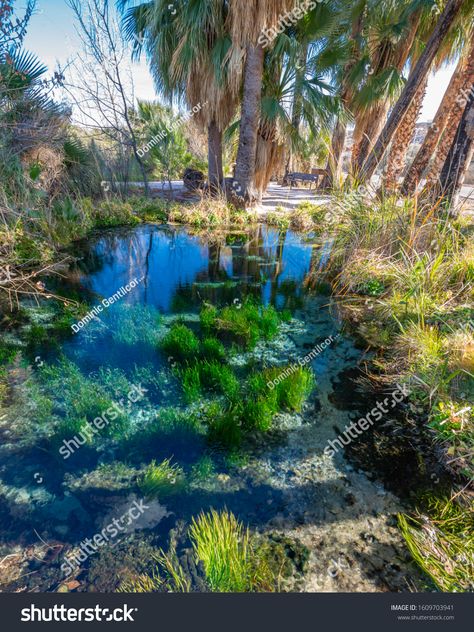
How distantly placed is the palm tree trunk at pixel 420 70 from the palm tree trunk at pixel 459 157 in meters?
1.29

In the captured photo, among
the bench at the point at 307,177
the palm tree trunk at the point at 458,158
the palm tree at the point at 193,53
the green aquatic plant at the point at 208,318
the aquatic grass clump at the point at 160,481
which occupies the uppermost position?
the palm tree at the point at 193,53

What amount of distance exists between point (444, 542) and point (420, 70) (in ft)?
28.5

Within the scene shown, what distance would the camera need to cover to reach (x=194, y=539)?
190 cm

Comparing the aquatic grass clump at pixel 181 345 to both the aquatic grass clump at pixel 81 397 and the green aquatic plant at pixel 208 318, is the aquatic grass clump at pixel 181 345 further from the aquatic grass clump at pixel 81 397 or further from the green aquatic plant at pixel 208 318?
the aquatic grass clump at pixel 81 397

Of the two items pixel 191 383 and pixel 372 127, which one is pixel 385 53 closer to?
pixel 372 127

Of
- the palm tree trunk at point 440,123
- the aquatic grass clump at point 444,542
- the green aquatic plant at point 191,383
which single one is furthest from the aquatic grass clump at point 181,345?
the palm tree trunk at point 440,123

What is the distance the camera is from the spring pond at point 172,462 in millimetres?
1812

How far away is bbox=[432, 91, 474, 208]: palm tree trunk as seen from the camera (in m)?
4.75

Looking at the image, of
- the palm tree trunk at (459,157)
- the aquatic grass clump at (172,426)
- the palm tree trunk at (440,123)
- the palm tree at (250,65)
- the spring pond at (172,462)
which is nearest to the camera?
the spring pond at (172,462)

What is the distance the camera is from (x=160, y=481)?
219 centimetres

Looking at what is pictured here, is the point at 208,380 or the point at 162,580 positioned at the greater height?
the point at 208,380

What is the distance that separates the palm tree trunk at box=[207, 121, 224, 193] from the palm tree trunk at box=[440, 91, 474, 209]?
7.03 m

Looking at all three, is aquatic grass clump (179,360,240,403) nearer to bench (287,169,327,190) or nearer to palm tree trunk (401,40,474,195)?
palm tree trunk (401,40,474,195)

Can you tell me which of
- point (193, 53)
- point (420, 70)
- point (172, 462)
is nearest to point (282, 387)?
point (172, 462)
